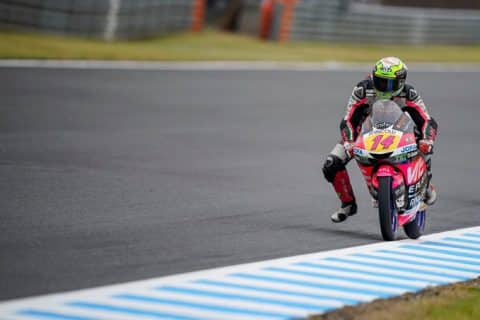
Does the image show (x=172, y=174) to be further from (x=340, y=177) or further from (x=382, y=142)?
(x=382, y=142)

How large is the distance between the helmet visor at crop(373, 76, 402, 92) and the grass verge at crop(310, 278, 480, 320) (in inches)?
84.3

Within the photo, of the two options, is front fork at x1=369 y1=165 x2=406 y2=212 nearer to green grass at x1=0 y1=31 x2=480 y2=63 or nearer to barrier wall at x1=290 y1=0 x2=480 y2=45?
green grass at x1=0 y1=31 x2=480 y2=63

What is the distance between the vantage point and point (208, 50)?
90.0 ft

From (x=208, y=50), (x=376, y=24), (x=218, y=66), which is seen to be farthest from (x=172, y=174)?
(x=376, y=24)

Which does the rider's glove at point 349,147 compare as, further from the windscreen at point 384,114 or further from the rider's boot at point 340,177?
the windscreen at point 384,114

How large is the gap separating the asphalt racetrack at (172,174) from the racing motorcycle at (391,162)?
0.43 m

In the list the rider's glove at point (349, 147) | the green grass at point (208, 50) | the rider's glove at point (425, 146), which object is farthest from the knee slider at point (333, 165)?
the green grass at point (208, 50)

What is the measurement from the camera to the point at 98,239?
8.19 meters

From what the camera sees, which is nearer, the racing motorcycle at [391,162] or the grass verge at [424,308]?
the grass verge at [424,308]

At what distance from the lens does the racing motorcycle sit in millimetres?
8789

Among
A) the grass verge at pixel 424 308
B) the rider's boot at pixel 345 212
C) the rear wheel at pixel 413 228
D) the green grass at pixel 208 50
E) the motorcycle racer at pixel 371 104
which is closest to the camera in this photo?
the grass verge at pixel 424 308

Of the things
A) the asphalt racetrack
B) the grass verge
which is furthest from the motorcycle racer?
the grass verge

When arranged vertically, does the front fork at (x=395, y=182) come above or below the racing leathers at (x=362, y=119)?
below

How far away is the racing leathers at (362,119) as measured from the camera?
917 centimetres
